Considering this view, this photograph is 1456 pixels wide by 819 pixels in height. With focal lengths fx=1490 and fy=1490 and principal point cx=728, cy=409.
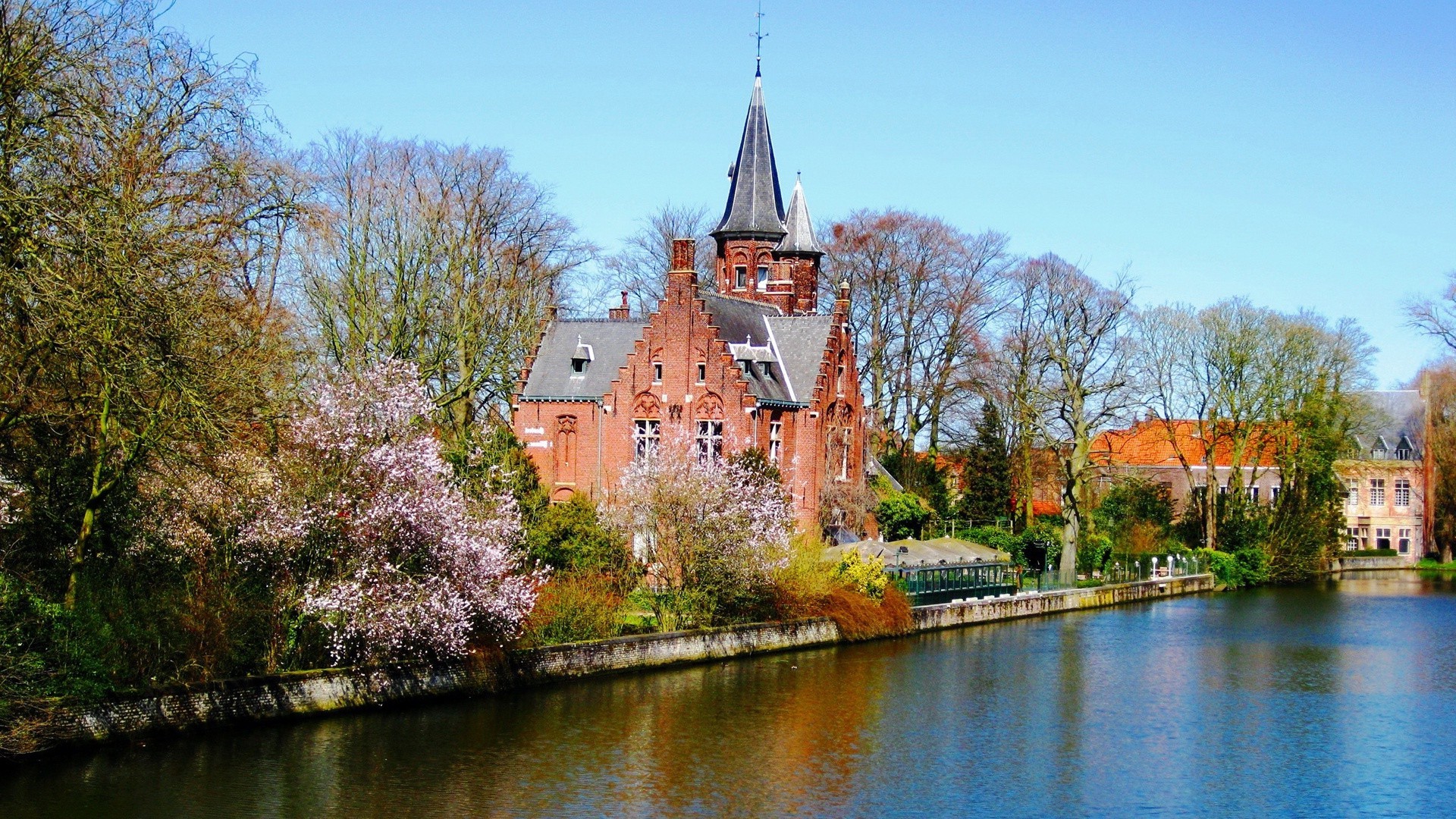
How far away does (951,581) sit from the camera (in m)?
40.4

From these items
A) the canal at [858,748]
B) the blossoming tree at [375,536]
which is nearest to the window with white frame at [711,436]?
the canal at [858,748]

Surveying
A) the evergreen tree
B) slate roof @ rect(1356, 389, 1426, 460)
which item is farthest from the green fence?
slate roof @ rect(1356, 389, 1426, 460)

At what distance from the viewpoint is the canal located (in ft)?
60.5

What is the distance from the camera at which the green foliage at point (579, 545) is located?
3066cm

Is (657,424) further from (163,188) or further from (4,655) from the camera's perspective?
(4,655)

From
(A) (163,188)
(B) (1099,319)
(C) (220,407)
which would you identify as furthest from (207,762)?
(B) (1099,319)

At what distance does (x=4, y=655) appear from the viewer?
17.8 m

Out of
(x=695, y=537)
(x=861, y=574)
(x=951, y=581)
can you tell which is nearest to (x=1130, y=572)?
(x=951, y=581)

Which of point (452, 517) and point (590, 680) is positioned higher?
point (452, 517)

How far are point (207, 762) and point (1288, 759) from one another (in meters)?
15.5

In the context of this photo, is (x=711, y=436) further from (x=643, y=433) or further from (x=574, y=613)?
(x=574, y=613)

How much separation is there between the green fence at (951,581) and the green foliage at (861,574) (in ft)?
6.70

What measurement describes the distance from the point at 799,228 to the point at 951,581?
15.4 meters

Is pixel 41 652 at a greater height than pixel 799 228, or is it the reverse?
pixel 799 228
